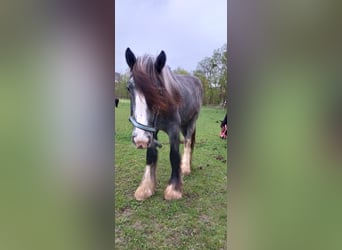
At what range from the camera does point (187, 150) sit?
1.31m

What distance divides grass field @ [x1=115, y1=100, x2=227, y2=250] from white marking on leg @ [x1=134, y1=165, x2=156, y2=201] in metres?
0.02

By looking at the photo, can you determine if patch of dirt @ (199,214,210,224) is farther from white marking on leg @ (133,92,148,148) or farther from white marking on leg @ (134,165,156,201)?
white marking on leg @ (133,92,148,148)

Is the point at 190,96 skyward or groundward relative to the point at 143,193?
skyward

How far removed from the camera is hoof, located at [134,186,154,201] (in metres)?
1.27

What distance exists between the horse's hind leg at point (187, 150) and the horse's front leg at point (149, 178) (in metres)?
0.13

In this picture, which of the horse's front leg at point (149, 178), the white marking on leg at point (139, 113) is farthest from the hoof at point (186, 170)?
the white marking on leg at point (139, 113)

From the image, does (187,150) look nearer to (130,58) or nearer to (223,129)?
(223,129)

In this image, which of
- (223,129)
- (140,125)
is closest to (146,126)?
(140,125)

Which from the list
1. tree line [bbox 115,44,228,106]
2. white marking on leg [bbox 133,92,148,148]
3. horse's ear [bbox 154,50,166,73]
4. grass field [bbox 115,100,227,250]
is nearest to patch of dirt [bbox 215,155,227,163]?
grass field [bbox 115,100,227,250]

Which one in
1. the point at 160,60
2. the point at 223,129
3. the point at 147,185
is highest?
the point at 160,60

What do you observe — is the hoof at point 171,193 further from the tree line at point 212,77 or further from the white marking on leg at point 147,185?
the tree line at point 212,77

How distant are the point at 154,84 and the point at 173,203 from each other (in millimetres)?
528

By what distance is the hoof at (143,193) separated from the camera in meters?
1.27
